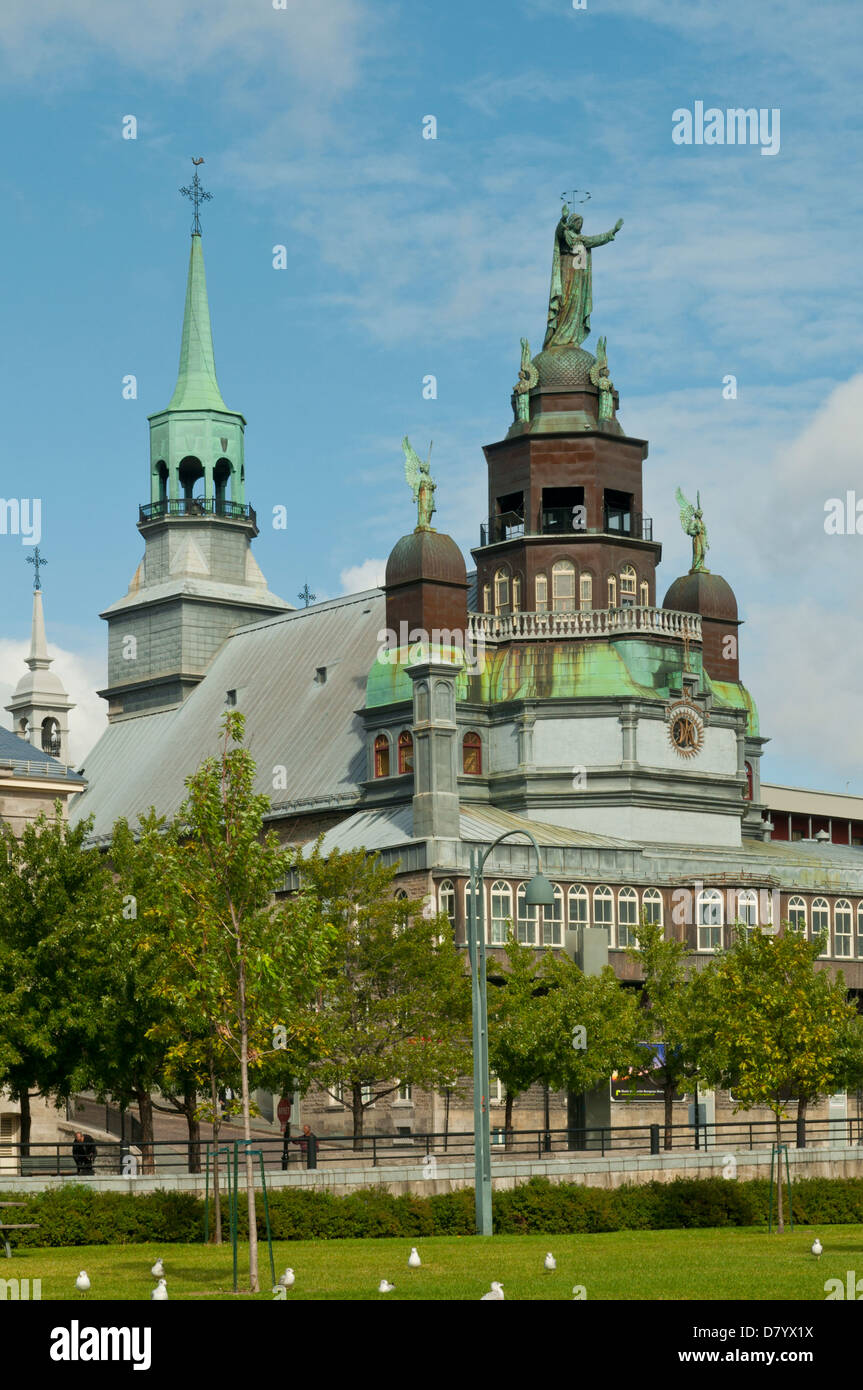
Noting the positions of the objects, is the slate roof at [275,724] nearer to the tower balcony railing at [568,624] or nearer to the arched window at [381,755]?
the arched window at [381,755]

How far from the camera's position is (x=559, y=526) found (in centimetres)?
9319

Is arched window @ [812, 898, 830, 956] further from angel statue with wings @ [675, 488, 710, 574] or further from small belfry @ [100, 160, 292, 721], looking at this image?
small belfry @ [100, 160, 292, 721]

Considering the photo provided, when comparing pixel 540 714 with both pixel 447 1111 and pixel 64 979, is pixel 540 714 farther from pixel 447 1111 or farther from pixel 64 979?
pixel 64 979

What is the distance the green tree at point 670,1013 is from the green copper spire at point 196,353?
184ft

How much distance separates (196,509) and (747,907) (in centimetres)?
4858

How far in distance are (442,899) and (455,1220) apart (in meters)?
34.4

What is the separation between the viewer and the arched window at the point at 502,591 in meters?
91.9

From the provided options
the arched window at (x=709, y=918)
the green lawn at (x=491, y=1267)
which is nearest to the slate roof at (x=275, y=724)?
the arched window at (x=709, y=918)

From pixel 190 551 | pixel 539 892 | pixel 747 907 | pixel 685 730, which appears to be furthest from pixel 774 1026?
pixel 190 551

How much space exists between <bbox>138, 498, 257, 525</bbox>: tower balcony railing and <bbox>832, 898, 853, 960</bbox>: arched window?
47241mm

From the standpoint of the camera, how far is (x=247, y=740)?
334 ft
